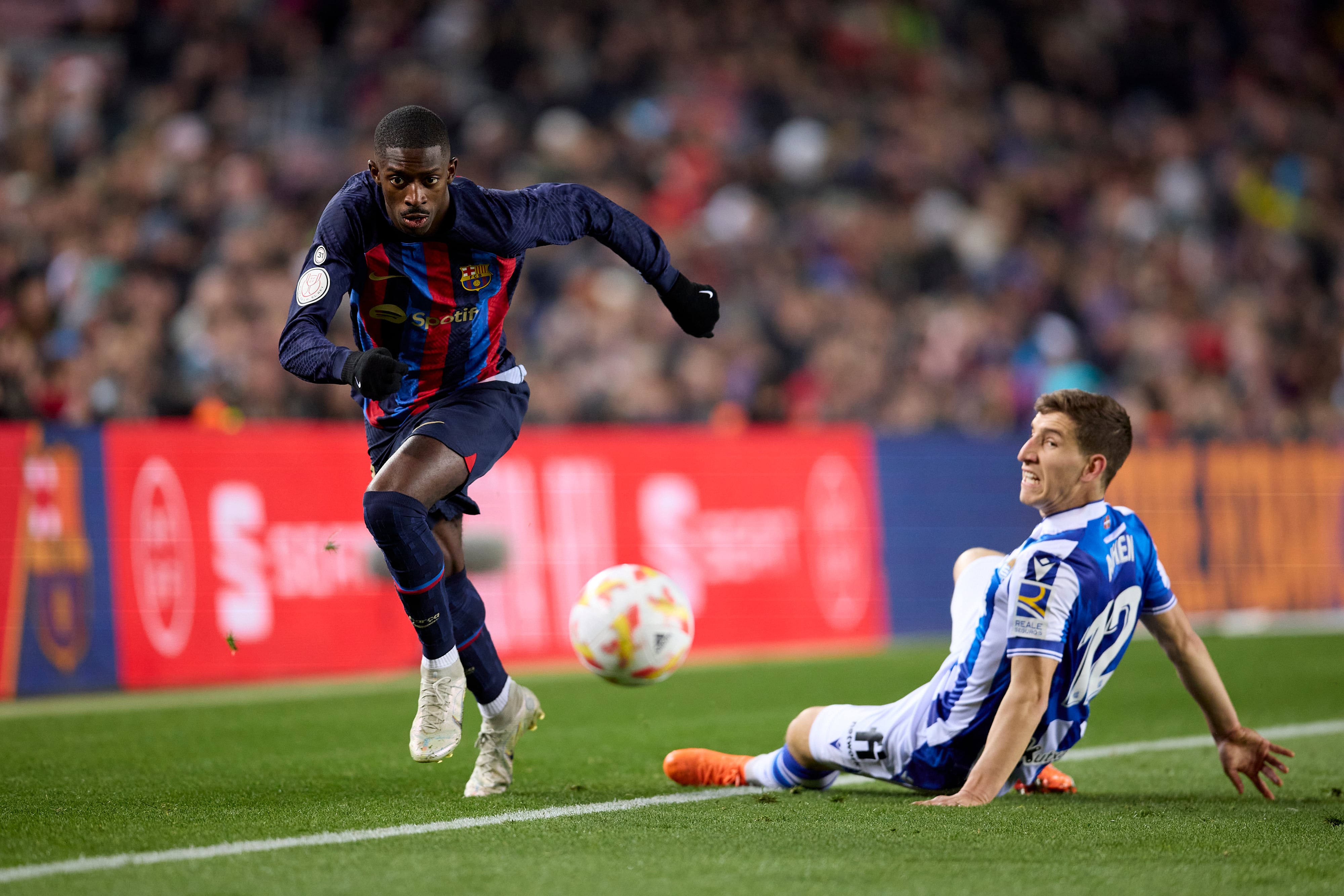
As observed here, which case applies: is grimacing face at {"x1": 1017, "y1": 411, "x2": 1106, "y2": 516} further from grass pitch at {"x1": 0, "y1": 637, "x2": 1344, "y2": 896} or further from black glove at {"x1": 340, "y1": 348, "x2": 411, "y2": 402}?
black glove at {"x1": 340, "y1": 348, "x2": 411, "y2": 402}

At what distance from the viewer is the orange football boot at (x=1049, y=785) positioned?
18.4ft

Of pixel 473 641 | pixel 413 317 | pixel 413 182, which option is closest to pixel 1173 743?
pixel 473 641

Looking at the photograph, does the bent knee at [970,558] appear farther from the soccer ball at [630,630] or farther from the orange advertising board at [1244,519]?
the orange advertising board at [1244,519]

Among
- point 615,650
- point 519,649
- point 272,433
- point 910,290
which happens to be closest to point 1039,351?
point 910,290

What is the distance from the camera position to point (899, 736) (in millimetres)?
5230

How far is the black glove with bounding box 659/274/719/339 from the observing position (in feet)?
18.5

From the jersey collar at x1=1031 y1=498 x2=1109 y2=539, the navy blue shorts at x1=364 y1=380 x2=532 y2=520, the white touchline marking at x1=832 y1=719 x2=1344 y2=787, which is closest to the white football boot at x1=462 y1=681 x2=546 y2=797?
the navy blue shorts at x1=364 y1=380 x2=532 y2=520

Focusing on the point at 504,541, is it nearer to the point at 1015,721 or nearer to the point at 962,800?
the point at 962,800

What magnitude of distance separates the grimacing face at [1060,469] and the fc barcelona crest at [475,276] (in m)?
1.88

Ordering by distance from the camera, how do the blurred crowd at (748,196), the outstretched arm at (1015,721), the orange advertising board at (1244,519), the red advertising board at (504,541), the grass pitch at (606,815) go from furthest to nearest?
the orange advertising board at (1244,519)
the blurred crowd at (748,196)
the red advertising board at (504,541)
the outstretched arm at (1015,721)
the grass pitch at (606,815)

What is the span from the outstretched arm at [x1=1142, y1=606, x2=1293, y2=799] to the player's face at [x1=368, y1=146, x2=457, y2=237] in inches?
105

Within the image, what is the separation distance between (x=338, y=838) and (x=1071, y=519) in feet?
7.92

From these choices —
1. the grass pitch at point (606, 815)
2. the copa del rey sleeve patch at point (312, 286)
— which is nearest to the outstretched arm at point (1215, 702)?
the grass pitch at point (606, 815)

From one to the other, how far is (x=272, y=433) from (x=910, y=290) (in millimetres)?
8072
